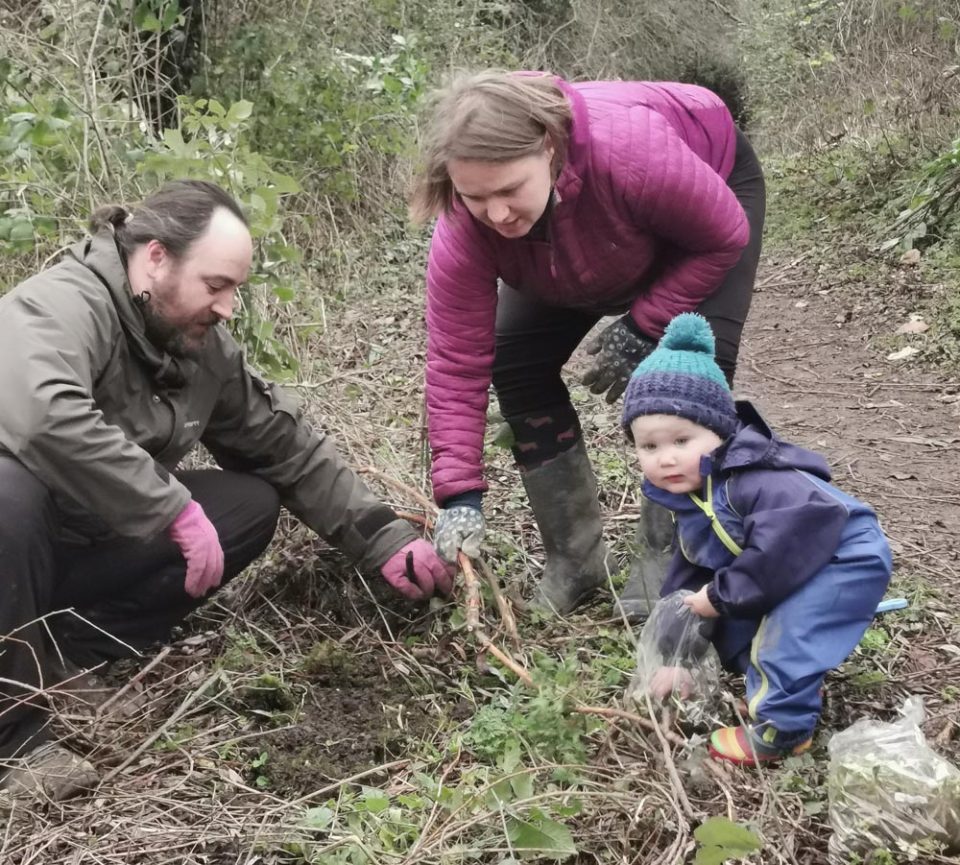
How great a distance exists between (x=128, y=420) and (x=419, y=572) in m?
0.85

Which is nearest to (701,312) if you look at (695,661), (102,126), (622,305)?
(622,305)

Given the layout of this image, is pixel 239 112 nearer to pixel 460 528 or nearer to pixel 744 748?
pixel 460 528

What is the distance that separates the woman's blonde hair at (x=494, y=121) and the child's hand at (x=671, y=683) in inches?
46.2

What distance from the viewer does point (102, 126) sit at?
13.2 feet

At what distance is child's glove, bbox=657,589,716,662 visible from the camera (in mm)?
2334

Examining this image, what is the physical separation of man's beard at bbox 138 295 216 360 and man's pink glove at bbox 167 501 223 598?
41 cm

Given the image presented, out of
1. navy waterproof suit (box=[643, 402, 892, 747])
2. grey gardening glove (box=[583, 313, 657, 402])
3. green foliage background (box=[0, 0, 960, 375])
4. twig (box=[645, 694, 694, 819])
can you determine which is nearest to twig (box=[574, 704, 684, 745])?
twig (box=[645, 694, 694, 819])

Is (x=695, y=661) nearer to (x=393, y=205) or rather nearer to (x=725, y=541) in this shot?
(x=725, y=541)

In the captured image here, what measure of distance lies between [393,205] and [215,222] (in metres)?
4.97

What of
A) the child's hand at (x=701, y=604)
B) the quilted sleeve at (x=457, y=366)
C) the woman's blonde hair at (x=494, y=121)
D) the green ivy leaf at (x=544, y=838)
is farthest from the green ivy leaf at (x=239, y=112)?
the green ivy leaf at (x=544, y=838)

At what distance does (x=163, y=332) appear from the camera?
2629 millimetres

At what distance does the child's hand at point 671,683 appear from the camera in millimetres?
2297

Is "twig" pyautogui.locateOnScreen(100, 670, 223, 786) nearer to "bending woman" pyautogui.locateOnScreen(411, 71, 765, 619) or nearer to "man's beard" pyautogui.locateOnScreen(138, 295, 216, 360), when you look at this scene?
"bending woman" pyautogui.locateOnScreen(411, 71, 765, 619)

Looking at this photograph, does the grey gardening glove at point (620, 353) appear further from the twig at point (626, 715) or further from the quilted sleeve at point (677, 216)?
the twig at point (626, 715)
